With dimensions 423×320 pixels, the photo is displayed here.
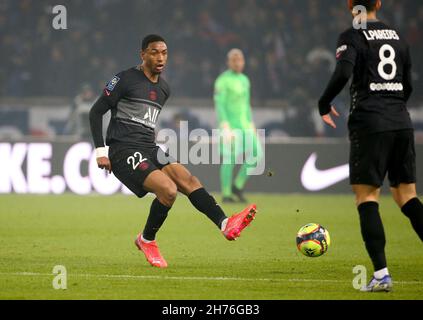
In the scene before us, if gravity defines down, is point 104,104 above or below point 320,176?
above

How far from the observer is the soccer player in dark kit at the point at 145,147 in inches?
343

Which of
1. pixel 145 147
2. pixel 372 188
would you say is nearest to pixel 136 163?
pixel 145 147

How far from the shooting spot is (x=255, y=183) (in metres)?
18.0

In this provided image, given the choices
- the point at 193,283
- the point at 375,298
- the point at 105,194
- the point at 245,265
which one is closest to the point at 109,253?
the point at 245,265

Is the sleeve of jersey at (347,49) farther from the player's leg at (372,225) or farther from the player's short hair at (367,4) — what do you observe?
the player's leg at (372,225)

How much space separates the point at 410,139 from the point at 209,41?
633 inches

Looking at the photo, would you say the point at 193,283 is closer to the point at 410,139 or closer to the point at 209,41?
the point at 410,139

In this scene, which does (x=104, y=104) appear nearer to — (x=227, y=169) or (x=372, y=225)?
(x=372, y=225)

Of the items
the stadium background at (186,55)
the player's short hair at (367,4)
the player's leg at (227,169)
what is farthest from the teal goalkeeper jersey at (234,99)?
the player's short hair at (367,4)

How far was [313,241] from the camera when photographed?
8.64m

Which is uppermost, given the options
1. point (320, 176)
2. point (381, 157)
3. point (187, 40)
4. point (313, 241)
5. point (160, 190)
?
point (187, 40)

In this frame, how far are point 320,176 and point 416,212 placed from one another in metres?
10.6

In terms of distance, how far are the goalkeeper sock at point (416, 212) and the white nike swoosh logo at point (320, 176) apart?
1022cm

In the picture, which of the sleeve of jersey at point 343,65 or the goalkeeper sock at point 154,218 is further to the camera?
the goalkeeper sock at point 154,218
